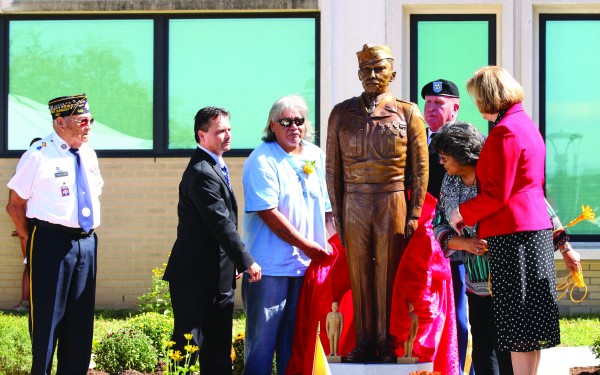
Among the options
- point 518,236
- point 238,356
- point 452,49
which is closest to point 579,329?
point 452,49

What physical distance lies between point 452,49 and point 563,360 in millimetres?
4111

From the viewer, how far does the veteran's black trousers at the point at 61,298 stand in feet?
21.0

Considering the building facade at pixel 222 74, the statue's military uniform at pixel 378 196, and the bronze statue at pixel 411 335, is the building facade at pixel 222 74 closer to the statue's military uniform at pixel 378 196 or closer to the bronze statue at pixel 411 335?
the statue's military uniform at pixel 378 196

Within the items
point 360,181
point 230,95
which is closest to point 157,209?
point 230,95

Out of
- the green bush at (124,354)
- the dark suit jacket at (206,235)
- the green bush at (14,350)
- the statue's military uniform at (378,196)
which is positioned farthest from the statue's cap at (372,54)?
the green bush at (14,350)

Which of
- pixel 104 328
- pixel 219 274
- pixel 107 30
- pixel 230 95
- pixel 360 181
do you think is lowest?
pixel 104 328

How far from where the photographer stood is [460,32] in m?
11.1

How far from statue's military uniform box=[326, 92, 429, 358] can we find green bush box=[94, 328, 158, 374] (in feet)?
6.81

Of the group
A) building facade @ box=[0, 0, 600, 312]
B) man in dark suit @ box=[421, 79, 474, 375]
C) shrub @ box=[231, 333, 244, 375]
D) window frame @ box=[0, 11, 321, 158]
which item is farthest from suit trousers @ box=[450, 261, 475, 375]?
window frame @ box=[0, 11, 321, 158]

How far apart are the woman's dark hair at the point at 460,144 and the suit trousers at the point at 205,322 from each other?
1617mm

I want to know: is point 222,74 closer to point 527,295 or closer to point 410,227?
point 410,227

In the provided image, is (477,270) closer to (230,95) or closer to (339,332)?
(339,332)

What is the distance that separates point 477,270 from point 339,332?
0.88 metres

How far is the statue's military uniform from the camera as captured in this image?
604 cm
